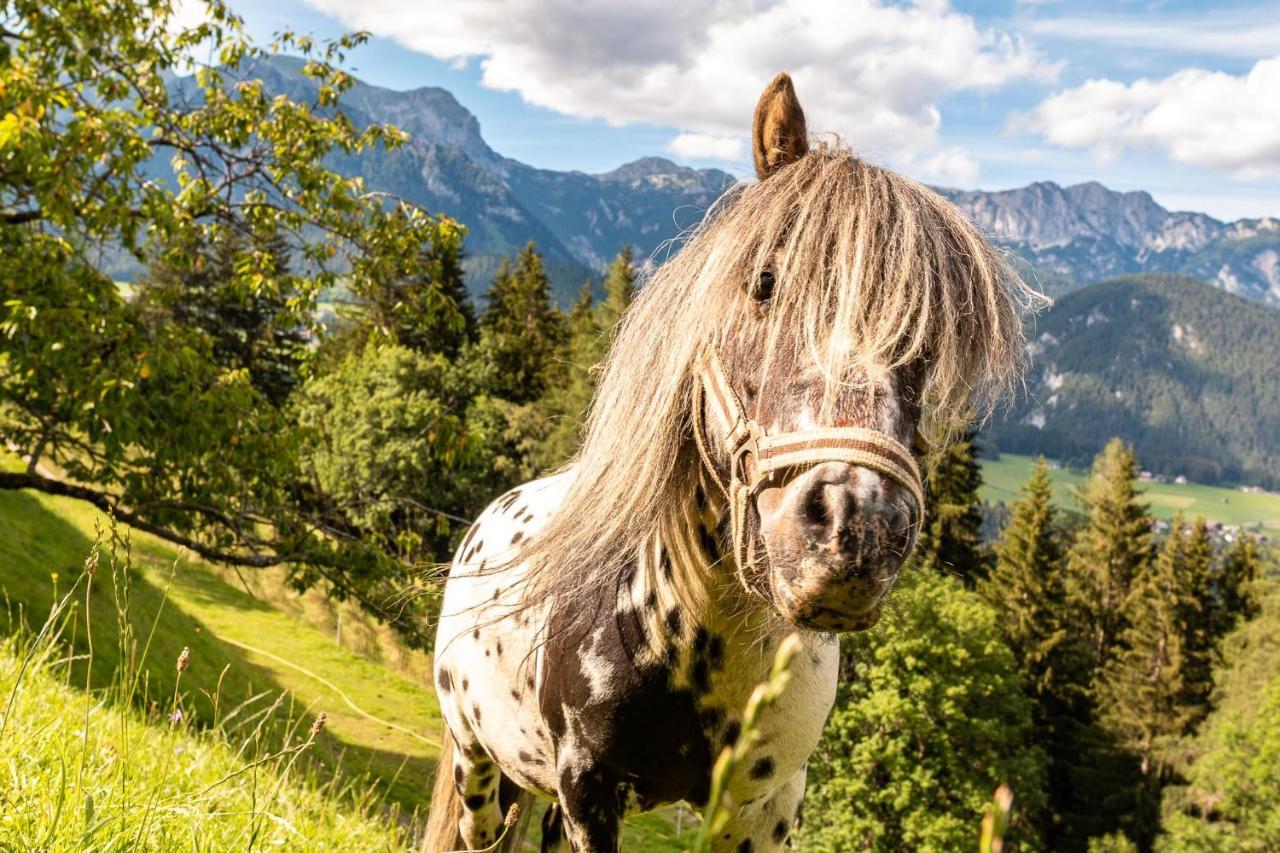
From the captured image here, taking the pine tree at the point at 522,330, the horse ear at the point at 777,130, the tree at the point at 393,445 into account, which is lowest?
the tree at the point at 393,445

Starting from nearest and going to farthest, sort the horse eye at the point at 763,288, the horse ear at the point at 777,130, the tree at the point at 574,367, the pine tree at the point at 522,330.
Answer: the horse eye at the point at 763,288
the horse ear at the point at 777,130
the tree at the point at 574,367
the pine tree at the point at 522,330

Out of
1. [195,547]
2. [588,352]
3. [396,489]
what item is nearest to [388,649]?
[396,489]

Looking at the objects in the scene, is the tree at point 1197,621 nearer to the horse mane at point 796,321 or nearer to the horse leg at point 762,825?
the horse leg at point 762,825

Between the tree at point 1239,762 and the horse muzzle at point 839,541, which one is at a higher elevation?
the horse muzzle at point 839,541

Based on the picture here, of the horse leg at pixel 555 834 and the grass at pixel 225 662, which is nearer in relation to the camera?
the horse leg at pixel 555 834

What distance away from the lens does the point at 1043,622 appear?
116ft

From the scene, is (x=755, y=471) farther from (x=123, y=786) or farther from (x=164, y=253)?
(x=164, y=253)

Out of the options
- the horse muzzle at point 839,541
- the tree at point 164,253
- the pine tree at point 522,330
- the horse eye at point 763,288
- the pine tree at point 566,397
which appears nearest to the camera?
the horse muzzle at point 839,541

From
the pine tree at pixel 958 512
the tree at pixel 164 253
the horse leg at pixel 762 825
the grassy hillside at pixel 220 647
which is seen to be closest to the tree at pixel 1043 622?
the pine tree at pixel 958 512

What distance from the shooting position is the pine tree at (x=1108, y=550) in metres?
39.0

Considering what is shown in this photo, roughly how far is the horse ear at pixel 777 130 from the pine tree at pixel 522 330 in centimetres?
3578

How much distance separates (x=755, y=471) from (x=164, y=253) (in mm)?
8406

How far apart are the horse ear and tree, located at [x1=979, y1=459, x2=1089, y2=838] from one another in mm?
35892

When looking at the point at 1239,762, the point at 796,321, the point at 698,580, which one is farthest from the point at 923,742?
the point at 796,321
